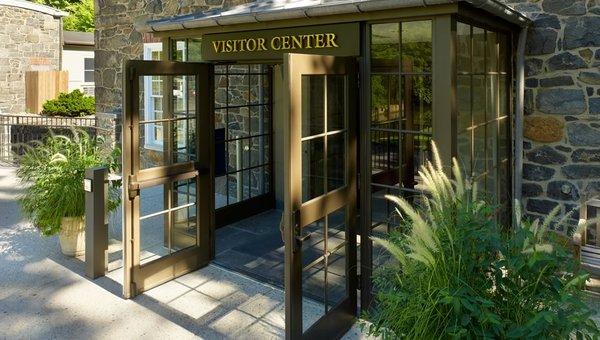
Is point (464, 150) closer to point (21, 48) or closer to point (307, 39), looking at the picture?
point (307, 39)

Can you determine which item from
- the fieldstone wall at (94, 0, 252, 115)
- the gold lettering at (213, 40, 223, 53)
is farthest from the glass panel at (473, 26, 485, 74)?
the fieldstone wall at (94, 0, 252, 115)

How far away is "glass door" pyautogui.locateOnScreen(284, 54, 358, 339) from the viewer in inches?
142

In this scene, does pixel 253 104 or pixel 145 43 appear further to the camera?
pixel 145 43

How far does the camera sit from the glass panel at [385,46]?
13.9 feet

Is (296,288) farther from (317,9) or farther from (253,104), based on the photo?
(253,104)

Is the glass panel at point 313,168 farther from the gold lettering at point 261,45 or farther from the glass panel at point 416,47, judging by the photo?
the gold lettering at point 261,45

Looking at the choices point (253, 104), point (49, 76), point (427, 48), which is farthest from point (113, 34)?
point (49, 76)

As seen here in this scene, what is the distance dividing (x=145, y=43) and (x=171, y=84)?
14.6ft

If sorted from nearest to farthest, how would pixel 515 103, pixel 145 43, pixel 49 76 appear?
pixel 515 103 < pixel 145 43 < pixel 49 76

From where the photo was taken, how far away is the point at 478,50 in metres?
4.61

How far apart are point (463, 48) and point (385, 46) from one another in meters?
0.61

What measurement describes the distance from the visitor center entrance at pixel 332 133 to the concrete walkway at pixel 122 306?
0.74 ft

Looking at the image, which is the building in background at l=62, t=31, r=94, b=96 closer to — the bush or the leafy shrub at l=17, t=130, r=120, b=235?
the bush

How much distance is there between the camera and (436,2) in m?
3.71
